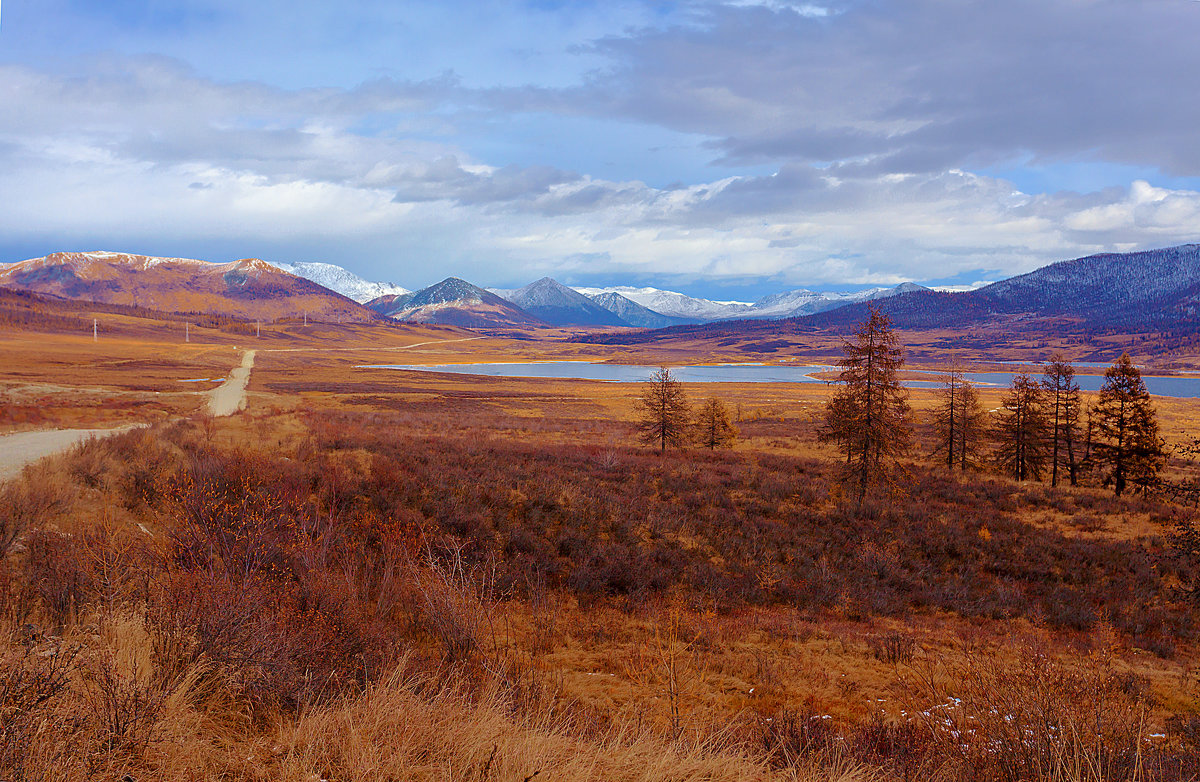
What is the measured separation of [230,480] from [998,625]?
14382mm

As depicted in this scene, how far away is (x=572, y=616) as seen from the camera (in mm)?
9633

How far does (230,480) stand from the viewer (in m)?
11.3

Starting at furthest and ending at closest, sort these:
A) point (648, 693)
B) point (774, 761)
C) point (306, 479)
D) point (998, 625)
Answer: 1. point (306, 479)
2. point (998, 625)
3. point (648, 693)
4. point (774, 761)

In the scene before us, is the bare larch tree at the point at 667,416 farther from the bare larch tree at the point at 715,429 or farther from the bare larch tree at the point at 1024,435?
the bare larch tree at the point at 1024,435

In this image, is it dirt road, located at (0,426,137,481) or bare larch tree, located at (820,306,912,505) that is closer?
dirt road, located at (0,426,137,481)

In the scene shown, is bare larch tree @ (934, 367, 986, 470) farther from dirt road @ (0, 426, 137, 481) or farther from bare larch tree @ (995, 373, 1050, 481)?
dirt road @ (0, 426, 137, 481)

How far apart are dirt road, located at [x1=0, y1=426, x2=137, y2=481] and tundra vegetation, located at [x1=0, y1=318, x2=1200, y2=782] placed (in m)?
1.73

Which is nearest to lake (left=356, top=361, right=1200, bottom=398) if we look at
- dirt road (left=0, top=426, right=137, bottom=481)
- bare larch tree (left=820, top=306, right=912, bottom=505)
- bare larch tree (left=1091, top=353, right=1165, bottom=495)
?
bare larch tree (left=1091, top=353, right=1165, bottom=495)

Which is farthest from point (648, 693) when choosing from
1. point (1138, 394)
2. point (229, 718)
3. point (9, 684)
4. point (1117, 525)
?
point (1138, 394)

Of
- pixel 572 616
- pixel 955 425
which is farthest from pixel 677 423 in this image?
pixel 572 616

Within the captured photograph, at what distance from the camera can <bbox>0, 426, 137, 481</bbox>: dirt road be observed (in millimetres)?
12844

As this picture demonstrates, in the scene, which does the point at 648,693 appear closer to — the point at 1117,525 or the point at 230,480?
the point at 230,480

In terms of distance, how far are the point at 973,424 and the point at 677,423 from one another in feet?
48.0

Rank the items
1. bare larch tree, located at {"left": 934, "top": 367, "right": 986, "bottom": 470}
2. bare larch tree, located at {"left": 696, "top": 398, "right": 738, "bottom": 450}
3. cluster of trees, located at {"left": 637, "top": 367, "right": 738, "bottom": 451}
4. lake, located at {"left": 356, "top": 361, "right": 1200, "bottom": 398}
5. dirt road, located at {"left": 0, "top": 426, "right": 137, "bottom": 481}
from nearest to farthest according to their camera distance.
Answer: dirt road, located at {"left": 0, "top": 426, "right": 137, "bottom": 481} → bare larch tree, located at {"left": 934, "top": 367, "right": 986, "bottom": 470} → cluster of trees, located at {"left": 637, "top": 367, "right": 738, "bottom": 451} → bare larch tree, located at {"left": 696, "top": 398, "right": 738, "bottom": 450} → lake, located at {"left": 356, "top": 361, "right": 1200, "bottom": 398}
